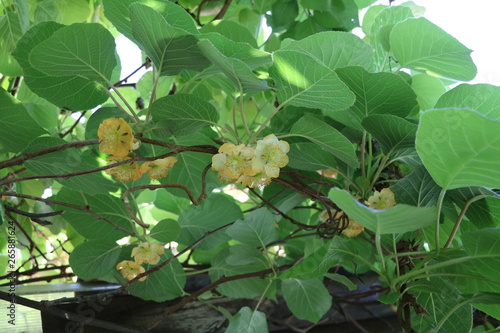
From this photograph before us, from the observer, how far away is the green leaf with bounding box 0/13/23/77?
0.73m

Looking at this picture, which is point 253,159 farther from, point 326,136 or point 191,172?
point 191,172

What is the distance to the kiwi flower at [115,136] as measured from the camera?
1.67 feet

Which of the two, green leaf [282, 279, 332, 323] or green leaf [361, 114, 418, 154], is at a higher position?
green leaf [361, 114, 418, 154]

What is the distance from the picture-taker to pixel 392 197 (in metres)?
0.57


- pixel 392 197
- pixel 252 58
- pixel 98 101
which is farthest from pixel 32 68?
pixel 392 197

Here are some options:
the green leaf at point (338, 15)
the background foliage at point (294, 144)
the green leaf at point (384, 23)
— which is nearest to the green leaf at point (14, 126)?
the background foliage at point (294, 144)

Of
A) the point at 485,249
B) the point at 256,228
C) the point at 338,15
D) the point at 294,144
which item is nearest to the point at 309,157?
the point at 294,144

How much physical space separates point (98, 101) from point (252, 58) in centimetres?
21

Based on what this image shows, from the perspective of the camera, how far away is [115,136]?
20.3 inches

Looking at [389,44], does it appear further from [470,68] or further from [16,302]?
[16,302]

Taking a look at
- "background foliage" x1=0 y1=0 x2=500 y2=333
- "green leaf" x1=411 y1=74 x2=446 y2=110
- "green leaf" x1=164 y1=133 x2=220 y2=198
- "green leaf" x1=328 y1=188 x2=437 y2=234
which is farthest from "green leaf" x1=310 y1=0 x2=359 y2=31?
"green leaf" x1=328 y1=188 x2=437 y2=234

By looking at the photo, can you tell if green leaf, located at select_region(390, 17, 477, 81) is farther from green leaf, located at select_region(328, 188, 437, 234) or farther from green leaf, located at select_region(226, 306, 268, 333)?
green leaf, located at select_region(226, 306, 268, 333)

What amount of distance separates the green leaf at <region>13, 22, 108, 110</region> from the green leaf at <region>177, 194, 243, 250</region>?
0.21 metres

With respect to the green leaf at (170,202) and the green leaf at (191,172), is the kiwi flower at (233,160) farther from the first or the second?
the green leaf at (170,202)
